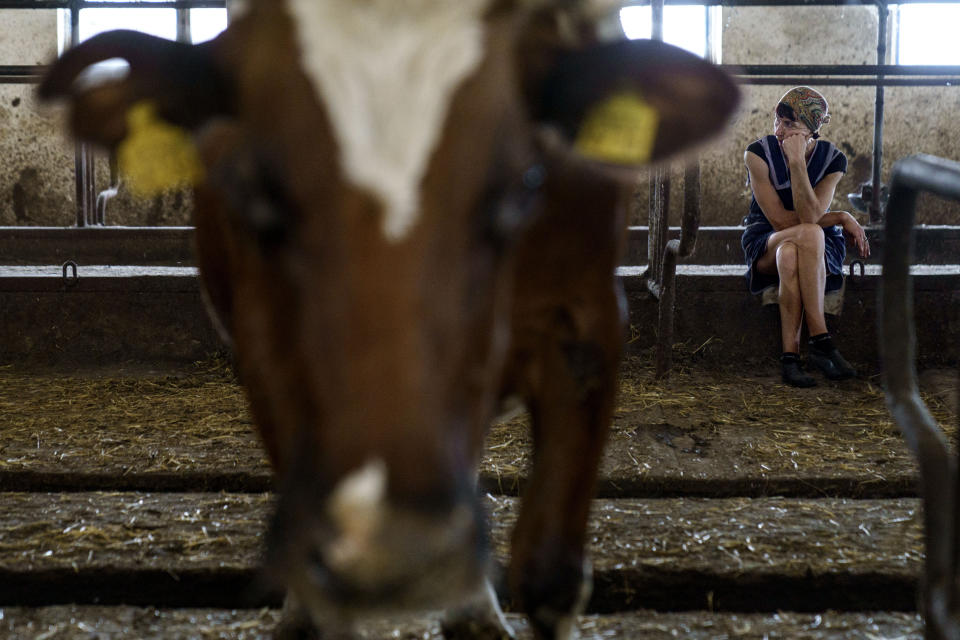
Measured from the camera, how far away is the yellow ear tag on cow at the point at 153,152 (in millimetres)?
1496

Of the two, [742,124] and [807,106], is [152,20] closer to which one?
[742,124]

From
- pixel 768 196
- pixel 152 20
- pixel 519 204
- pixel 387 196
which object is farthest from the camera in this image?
pixel 152 20

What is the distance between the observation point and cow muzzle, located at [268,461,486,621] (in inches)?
38.7

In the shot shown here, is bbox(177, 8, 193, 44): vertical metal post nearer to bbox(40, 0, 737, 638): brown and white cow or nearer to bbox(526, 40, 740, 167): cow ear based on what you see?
bbox(40, 0, 737, 638): brown and white cow

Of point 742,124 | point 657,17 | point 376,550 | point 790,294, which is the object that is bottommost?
point 376,550

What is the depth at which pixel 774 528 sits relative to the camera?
104 inches

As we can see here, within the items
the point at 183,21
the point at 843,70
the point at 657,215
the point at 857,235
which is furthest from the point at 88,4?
the point at 857,235

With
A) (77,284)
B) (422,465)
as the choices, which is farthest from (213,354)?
(422,465)

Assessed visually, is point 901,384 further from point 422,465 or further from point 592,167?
point 422,465

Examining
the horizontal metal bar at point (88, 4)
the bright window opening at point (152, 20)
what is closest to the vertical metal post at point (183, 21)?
the bright window opening at point (152, 20)

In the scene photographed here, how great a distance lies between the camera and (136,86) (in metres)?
1.43

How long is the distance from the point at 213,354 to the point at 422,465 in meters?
3.99

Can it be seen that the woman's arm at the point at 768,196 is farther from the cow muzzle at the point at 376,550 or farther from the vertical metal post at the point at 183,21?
the vertical metal post at the point at 183,21

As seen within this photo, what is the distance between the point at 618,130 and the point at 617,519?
1543 millimetres
